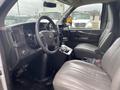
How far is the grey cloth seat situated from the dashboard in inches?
36.1

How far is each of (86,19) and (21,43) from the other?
1744 mm

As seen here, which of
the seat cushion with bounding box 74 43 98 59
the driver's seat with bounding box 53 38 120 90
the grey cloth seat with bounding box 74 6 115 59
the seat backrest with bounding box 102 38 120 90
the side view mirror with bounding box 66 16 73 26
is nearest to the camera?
the driver's seat with bounding box 53 38 120 90

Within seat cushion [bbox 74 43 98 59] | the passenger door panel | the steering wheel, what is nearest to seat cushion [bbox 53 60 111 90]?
the steering wheel

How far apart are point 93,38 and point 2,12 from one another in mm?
2127

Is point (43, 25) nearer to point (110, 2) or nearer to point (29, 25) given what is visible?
point (29, 25)

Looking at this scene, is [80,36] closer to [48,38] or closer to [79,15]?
[79,15]

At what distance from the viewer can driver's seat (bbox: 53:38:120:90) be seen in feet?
5.38

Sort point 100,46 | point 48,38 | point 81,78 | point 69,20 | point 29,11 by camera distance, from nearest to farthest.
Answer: point 81,78
point 48,38
point 29,11
point 100,46
point 69,20

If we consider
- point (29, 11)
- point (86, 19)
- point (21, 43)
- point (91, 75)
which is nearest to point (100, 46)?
point (86, 19)

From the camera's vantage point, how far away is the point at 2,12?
4.87 ft

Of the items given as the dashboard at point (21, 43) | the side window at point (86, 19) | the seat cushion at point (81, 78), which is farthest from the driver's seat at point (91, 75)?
the side window at point (86, 19)

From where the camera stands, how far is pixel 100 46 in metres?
2.92

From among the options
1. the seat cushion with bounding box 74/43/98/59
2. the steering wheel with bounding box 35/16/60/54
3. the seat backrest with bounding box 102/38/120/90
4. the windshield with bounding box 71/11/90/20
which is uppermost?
the windshield with bounding box 71/11/90/20

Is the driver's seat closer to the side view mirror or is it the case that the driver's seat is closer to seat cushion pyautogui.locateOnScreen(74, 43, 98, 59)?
seat cushion pyautogui.locateOnScreen(74, 43, 98, 59)
